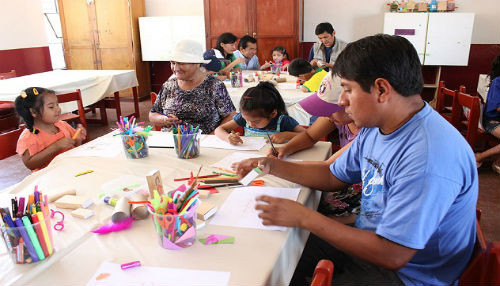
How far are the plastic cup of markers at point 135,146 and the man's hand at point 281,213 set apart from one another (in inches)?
33.1

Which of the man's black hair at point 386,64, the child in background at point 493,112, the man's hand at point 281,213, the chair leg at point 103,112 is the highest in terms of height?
the man's black hair at point 386,64

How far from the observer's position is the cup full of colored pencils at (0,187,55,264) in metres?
0.91

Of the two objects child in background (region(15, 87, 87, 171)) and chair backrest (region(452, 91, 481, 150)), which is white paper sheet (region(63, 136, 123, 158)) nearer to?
child in background (region(15, 87, 87, 171))

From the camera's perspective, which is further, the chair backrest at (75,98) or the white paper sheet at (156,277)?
the chair backrest at (75,98)

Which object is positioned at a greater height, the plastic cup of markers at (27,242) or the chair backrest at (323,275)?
the chair backrest at (323,275)

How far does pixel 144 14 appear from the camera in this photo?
698cm

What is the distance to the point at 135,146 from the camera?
1.69 meters

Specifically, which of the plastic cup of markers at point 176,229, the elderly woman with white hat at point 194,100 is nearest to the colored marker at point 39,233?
the plastic cup of markers at point 176,229

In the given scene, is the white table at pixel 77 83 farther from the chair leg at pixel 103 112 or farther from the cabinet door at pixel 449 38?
the cabinet door at pixel 449 38

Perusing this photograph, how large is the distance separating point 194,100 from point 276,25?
3906 mm

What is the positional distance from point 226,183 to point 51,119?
4.60 ft

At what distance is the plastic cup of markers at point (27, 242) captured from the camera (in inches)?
36.2

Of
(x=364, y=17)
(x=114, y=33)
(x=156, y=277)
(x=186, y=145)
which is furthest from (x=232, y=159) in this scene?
(x=114, y=33)

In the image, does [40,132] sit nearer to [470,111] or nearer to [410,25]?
[470,111]
